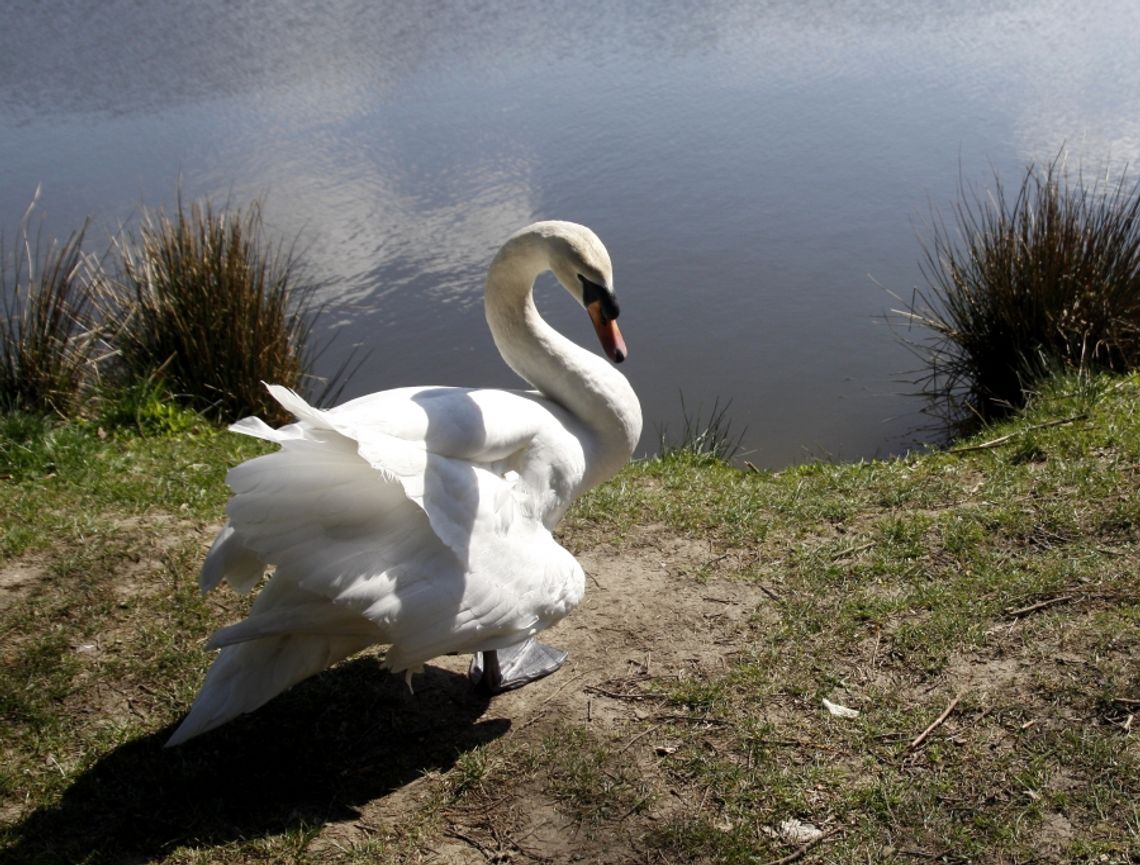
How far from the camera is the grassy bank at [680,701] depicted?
10.9ft

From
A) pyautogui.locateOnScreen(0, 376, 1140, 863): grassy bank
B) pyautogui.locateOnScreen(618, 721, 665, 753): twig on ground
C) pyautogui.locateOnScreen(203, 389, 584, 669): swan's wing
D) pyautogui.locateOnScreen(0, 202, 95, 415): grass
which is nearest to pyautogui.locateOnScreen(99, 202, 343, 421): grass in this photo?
pyautogui.locateOnScreen(0, 202, 95, 415): grass

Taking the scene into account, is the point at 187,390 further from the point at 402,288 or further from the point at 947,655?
the point at 947,655

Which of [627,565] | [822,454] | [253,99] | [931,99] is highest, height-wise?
[253,99]

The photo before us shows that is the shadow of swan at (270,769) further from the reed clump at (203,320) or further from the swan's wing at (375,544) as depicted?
the reed clump at (203,320)

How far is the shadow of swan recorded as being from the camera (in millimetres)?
3363

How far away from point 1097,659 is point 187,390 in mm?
5361

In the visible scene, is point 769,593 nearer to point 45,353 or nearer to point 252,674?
point 252,674

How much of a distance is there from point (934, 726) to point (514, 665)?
4.94 feet

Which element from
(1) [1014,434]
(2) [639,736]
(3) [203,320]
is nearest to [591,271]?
(2) [639,736]

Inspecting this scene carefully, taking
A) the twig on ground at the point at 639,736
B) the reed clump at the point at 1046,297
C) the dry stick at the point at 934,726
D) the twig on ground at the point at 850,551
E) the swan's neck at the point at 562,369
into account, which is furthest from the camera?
the reed clump at the point at 1046,297

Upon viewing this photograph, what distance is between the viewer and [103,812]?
3.45 meters

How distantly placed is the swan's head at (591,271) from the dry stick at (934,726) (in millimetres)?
1699

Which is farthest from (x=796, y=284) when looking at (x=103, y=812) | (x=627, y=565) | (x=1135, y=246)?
(x=103, y=812)

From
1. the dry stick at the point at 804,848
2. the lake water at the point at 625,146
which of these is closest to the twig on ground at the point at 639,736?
the dry stick at the point at 804,848
